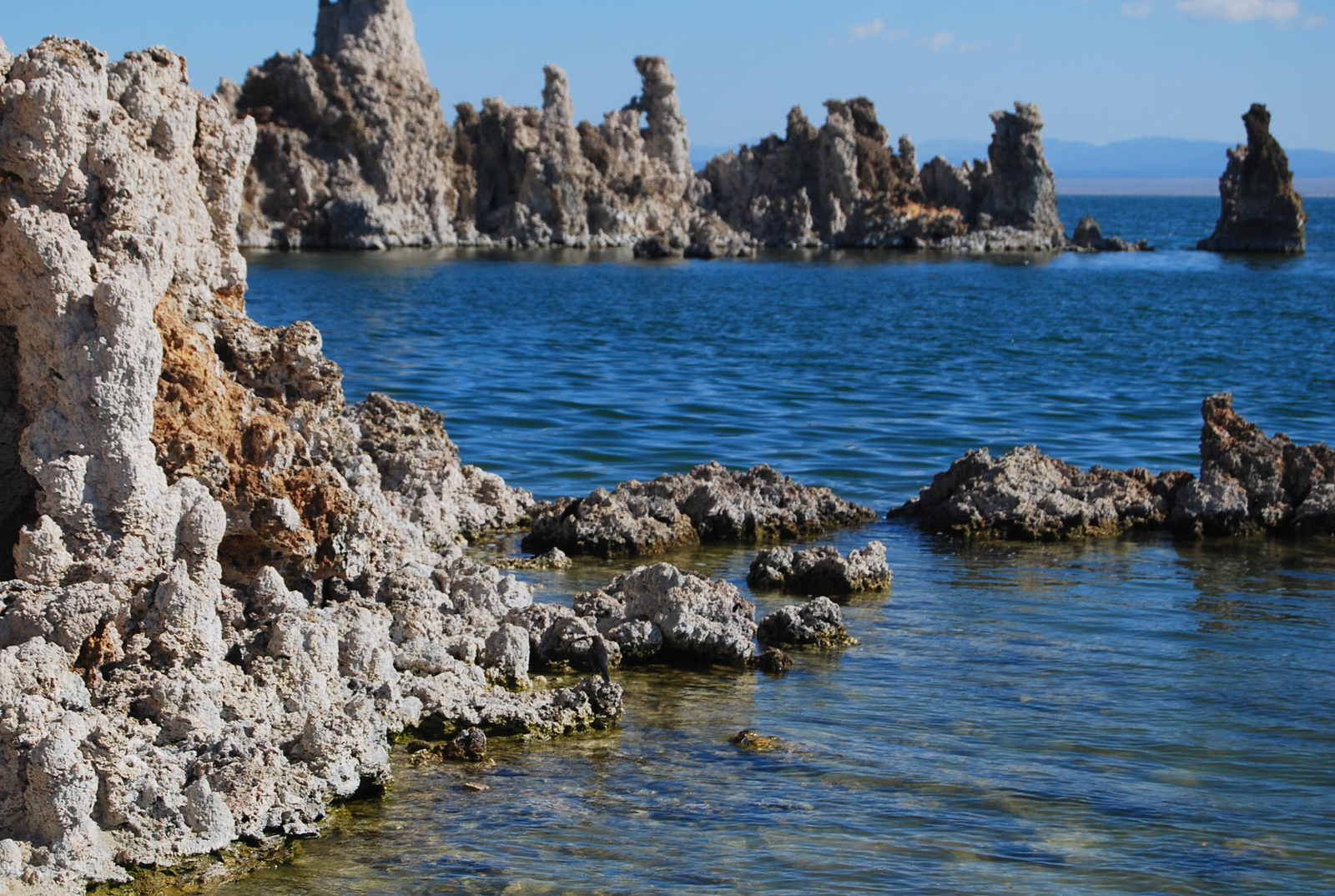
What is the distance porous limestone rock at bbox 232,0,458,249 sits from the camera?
3280 inches

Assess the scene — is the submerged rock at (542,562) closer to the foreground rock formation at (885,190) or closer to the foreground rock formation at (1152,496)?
the foreground rock formation at (1152,496)

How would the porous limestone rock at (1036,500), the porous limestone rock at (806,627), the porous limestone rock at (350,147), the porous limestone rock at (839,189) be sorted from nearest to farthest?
the porous limestone rock at (806,627) < the porous limestone rock at (1036,500) < the porous limestone rock at (350,147) < the porous limestone rock at (839,189)

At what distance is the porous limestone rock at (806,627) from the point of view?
971 centimetres

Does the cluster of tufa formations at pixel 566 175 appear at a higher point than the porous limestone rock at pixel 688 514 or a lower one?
higher

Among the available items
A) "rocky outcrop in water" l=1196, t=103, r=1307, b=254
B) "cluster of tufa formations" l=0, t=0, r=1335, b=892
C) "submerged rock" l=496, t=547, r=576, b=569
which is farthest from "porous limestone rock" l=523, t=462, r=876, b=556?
"rocky outcrop in water" l=1196, t=103, r=1307, b=254

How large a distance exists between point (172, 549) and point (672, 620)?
3.29 meters

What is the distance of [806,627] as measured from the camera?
971cm

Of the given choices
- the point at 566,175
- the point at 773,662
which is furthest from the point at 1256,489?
the point at 566,175

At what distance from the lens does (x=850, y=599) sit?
1101cm

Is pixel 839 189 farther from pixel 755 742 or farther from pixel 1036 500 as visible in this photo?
pixel 755 742

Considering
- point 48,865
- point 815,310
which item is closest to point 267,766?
point 48,865

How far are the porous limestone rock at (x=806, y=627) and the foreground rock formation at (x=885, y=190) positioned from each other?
9201cm

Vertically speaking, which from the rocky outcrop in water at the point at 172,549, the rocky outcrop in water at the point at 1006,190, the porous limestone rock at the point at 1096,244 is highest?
the rocky outcrop in water at the point at 1006,190

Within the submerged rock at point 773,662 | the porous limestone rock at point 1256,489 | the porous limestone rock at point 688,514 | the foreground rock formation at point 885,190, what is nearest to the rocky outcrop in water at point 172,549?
the submerged rock at point 773,662
